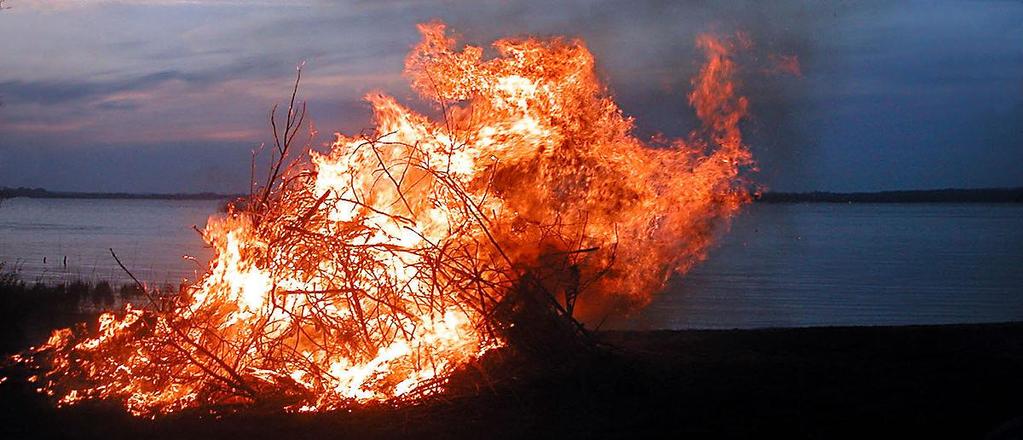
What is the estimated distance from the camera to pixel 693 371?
351 inches

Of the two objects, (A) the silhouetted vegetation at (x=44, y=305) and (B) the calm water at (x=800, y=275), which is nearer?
(A) the silhouetted vegetation at (x=44, y=305)

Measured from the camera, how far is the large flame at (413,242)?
29.6ft

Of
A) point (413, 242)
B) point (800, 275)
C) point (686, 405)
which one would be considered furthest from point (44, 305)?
point (800, 275)

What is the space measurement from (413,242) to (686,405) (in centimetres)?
301

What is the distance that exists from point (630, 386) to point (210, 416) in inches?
140

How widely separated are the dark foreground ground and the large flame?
1.48 ft

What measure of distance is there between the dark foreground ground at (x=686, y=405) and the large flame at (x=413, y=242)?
0.45 metres

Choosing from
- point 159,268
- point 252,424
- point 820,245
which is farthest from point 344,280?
point 820,245

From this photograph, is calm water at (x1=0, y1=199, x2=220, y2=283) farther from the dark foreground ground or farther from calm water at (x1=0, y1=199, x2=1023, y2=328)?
the dark foreground ground

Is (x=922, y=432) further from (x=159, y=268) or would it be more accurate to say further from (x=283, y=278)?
(x=159, y=268)


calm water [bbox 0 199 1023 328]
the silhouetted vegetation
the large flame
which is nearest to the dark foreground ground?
the large flame

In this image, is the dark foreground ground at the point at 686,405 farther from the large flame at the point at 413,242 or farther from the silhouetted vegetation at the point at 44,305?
the silhouetted vegetation at the point at 44,305

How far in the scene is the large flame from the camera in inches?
355

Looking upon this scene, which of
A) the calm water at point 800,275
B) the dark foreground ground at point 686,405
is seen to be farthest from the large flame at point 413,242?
the calm water at point 800,275
